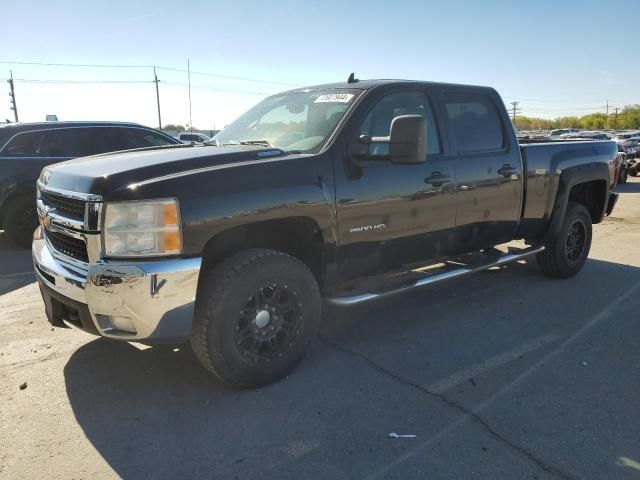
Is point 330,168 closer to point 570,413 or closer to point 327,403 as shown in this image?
point 327,403

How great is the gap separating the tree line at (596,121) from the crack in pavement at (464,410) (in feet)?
352

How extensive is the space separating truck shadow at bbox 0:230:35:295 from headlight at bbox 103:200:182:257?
3451 mm

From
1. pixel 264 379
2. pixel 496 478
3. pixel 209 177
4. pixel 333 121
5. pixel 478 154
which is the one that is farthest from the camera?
pixel 478 154

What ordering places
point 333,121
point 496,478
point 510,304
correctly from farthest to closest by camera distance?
point 510,304, point 333,121, point 496,478

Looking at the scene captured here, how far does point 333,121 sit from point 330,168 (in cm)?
46

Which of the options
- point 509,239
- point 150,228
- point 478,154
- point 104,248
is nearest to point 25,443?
point 104,248

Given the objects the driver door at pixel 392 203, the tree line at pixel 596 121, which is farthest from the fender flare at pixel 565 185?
the tree line at pixel 596 121

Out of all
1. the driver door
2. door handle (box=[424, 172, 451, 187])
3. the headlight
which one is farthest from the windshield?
the headlight

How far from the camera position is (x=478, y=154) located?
15.6ft

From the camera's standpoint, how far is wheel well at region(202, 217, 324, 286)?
337cm

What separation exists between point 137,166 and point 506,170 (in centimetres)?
335

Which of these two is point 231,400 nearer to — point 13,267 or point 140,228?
point 140,228

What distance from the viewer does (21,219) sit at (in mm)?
7645

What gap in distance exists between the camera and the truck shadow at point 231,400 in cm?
275
